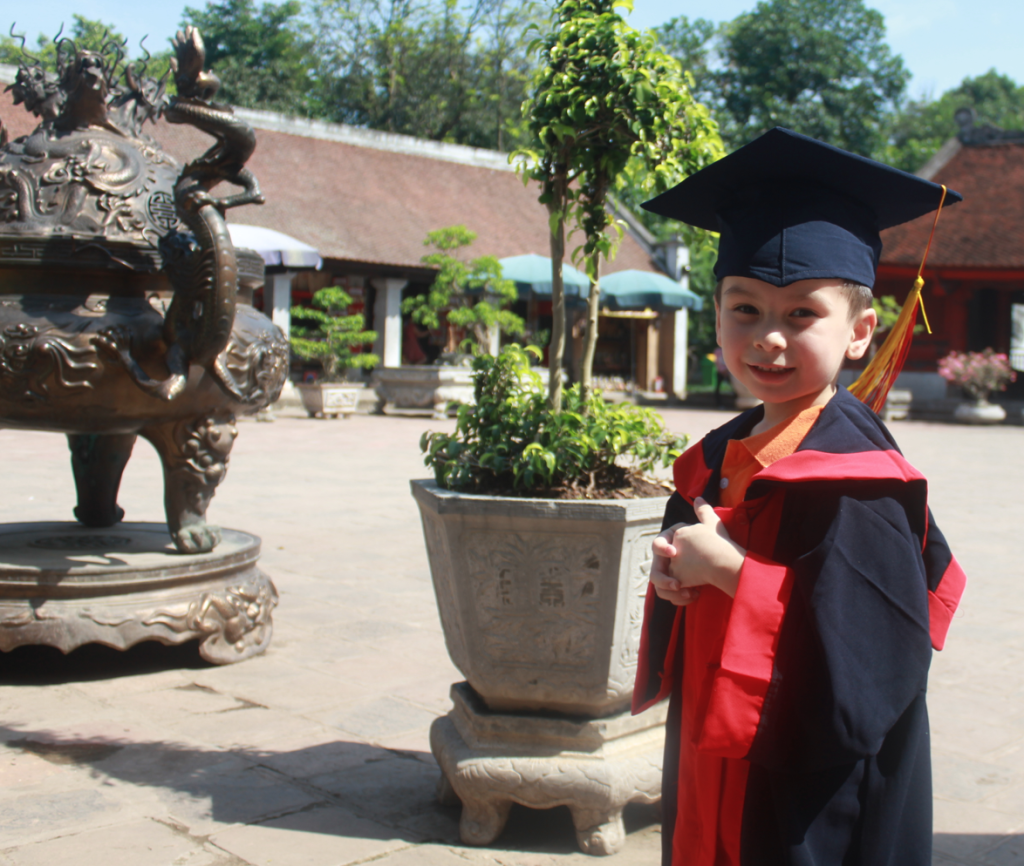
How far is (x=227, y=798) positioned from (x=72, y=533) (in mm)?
2060

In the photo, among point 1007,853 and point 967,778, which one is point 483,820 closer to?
point 1007,853

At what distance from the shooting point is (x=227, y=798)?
8.46 feet

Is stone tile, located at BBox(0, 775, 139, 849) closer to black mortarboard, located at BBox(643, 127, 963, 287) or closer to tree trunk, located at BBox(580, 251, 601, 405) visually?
tree trunk, located at BBox(580, 251, 601, 405)

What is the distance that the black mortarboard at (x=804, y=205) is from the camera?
1.50 meters

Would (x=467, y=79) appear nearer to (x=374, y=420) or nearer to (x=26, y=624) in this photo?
(x=374, y=420)

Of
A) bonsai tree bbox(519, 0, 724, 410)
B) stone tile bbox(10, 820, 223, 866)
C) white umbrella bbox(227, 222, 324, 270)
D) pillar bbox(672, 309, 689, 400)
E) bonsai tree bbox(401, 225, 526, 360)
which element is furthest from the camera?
pillar bbox(672, 309, 689, 400)

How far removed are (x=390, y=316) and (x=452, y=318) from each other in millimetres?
3898

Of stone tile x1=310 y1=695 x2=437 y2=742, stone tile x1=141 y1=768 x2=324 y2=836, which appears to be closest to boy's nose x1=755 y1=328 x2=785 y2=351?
stone tile x1=141 y1=768 x2=324 y2=836

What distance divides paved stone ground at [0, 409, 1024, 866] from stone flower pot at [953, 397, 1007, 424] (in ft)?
45.6

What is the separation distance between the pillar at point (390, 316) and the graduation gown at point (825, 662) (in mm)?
17955

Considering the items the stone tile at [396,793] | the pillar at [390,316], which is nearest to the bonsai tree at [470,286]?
the pillar at [390,316]

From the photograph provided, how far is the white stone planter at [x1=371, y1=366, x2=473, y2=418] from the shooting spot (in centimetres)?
1664

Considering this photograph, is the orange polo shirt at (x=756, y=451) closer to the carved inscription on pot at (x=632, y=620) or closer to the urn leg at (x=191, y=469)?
the carved inscription on pot at (x=632, y=620)

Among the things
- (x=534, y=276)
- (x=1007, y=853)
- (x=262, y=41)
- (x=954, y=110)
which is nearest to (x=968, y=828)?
(x=1007, y=853)
